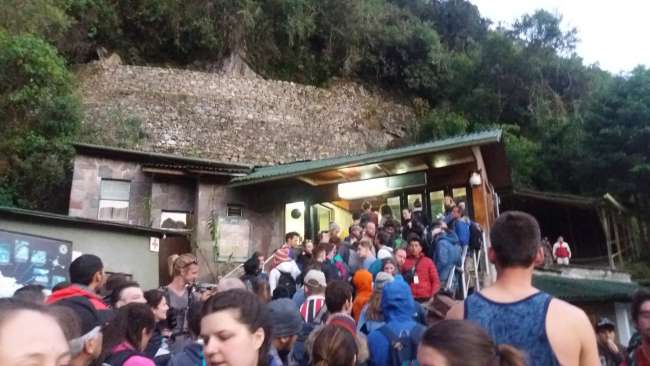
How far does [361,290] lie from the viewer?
625 cm

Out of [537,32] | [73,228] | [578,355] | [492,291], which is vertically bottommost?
[578,355]

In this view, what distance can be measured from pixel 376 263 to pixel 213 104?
1921cm

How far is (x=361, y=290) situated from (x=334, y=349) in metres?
2.85

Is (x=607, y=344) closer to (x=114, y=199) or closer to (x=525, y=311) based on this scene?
(x=525, y=311)

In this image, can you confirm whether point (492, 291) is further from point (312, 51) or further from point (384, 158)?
point (312, 51)

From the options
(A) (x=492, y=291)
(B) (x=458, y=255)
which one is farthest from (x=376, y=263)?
(A) (x=492, y=291)

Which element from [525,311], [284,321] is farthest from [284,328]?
[525,311]

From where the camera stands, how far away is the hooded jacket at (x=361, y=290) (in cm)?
603

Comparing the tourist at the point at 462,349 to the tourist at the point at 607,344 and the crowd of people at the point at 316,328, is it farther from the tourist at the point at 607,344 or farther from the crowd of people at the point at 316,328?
the tourist at the point at 607,344

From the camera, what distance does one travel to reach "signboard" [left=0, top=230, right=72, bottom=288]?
8664mm

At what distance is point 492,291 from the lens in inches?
106

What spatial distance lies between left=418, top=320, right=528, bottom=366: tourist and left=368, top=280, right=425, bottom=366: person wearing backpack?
6.52 feet

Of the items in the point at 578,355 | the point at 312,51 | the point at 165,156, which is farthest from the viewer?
the point at 312,51

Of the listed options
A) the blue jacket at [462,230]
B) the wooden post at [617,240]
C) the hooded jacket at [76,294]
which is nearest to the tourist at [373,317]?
the hooded jacket at [76,294]
